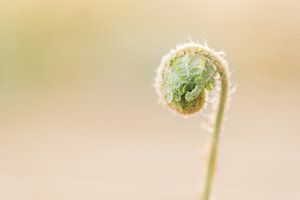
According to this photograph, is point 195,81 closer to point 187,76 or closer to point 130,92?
point 187,76

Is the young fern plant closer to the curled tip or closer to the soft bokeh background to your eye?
the curled tip

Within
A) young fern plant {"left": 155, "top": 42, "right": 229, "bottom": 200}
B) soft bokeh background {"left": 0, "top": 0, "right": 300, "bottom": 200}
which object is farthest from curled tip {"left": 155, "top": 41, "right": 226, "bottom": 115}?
soft bokeh background {"left": 0, "top": 0, "right": 300, "bottom": 200}

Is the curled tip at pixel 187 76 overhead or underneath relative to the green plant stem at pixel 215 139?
overhead

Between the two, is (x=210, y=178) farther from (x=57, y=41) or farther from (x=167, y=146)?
(x=57, y=41)

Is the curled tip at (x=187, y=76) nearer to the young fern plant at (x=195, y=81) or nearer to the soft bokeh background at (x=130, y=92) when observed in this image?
the young fern plant at (x=195, y=81)

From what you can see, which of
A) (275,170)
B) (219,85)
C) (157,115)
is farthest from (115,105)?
(219,85)

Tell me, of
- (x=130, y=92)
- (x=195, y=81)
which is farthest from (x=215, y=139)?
(x=130, y=92)

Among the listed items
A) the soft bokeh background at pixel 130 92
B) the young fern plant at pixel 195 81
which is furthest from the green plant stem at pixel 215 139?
the soft bokeh background at pixel 130 92
